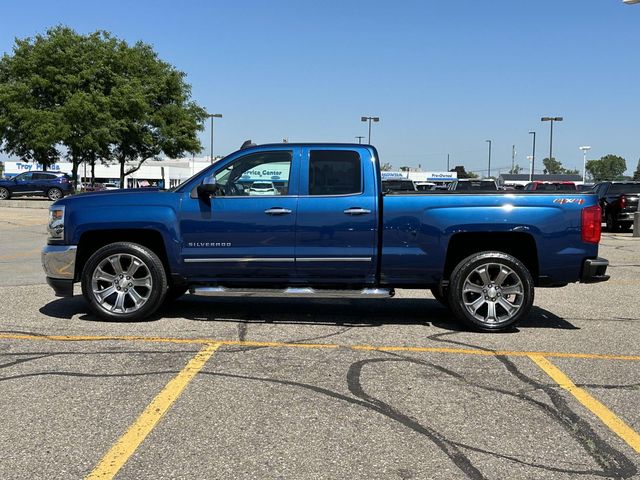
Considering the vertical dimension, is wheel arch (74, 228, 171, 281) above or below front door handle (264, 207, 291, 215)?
below

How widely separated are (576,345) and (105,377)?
4.28 metres

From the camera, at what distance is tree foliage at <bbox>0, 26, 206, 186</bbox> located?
30625 millimetres

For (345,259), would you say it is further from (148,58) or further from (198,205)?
(148,58)

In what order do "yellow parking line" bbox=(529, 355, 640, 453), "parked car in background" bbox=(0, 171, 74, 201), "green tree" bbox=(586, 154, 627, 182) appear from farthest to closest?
"green tree" bbox=(586, 154, 627, 182) → "parked car in background" bbox=(0, 171, 74, 201) → "yellow parking line" bbox=(529, 355, 640, 453)

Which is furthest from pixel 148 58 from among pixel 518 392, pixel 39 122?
pixel 518 392

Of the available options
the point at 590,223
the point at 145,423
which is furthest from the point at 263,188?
the point at 590,223

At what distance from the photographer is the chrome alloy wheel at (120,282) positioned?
254 inches

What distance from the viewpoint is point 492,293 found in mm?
6301

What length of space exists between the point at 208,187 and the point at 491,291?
3.11 metres

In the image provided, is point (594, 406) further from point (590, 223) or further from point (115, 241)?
point (115, 241)

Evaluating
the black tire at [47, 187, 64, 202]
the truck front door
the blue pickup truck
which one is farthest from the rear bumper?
the black tire at [47, 187, 64, 202]

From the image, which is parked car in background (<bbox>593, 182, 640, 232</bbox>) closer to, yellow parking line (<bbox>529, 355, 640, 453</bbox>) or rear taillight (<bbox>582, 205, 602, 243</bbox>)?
rear taillight (<bbox>582, 205, 602, 243</bbox>)

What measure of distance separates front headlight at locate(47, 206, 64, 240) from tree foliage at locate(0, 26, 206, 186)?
26030 mm

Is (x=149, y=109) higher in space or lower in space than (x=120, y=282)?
higher
